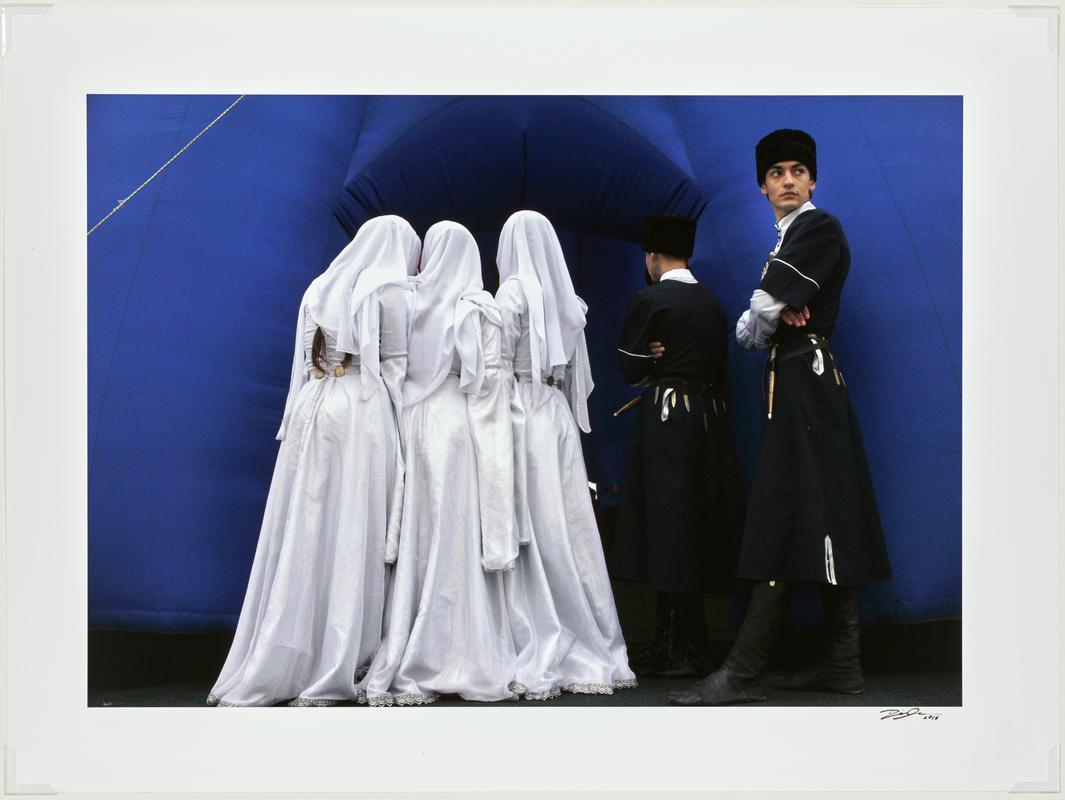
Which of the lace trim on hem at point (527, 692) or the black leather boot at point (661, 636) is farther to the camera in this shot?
the black leather boot at point (661, 636)

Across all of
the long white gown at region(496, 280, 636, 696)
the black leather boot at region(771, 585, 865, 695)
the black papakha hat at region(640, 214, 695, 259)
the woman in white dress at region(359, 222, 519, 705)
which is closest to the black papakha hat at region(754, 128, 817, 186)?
the black papakha hat at region(640, 214, 695, 259)

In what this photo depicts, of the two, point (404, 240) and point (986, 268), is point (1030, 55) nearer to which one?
point (986, 268)

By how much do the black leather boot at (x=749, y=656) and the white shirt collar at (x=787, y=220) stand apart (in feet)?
4.18

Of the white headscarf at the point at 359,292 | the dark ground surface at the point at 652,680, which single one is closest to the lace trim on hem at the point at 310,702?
the dark ground surface at the point at 652,680

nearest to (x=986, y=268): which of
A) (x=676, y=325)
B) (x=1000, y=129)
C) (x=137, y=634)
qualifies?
(x=1000, y=129)

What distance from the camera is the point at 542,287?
5.58 meters

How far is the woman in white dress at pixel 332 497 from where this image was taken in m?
5.13

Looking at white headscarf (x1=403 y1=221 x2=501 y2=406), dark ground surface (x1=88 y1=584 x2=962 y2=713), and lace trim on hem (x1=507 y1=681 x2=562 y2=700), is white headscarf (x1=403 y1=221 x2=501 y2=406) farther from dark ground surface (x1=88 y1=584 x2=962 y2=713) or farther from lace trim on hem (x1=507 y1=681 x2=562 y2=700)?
dark ground surface (x1=88 y1=584 x2=962 y2=713)

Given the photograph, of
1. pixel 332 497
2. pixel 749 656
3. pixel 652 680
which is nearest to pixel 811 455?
pixel 749 656

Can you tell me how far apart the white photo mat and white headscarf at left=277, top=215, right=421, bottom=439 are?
0.58m

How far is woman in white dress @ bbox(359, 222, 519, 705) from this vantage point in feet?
17.1

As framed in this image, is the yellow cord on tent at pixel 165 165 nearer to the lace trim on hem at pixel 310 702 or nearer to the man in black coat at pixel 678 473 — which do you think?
the man in black coat at pixel 678 473

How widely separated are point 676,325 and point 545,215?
88 centimetres
